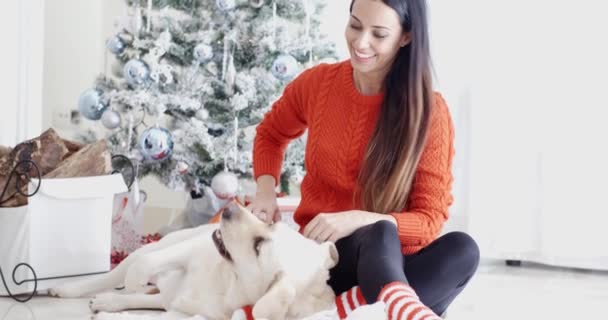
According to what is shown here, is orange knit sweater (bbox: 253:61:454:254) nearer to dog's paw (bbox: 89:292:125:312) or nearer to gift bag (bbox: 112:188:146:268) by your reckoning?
dog's paw (bbox: 89:292:125:312)

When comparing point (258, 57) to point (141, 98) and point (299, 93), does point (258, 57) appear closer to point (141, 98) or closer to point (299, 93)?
point (141, 98)

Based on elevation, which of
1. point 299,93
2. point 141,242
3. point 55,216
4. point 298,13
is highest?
point 298,13

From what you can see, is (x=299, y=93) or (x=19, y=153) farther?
(x=19, y=153)

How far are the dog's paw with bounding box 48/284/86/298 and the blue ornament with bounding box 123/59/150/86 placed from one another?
104 centimetres

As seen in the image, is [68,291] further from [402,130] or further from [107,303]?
[402,130]

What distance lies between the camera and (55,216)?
2.53m

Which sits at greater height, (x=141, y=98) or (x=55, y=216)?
(x=141, y=98)

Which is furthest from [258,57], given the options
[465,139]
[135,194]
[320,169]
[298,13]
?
[320,169]

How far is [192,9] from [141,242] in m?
0.97

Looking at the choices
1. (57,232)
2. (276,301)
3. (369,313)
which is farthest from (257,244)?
(57,232)

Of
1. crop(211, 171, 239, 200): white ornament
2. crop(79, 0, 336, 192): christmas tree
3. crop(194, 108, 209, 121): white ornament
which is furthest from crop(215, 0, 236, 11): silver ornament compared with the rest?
crop(211, 171, 239, 200): white ornament

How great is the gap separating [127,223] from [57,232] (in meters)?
0.72

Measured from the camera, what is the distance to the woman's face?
1.97m

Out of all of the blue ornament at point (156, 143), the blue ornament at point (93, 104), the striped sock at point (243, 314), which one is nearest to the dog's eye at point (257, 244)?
the striped sock at point (243, 314)
